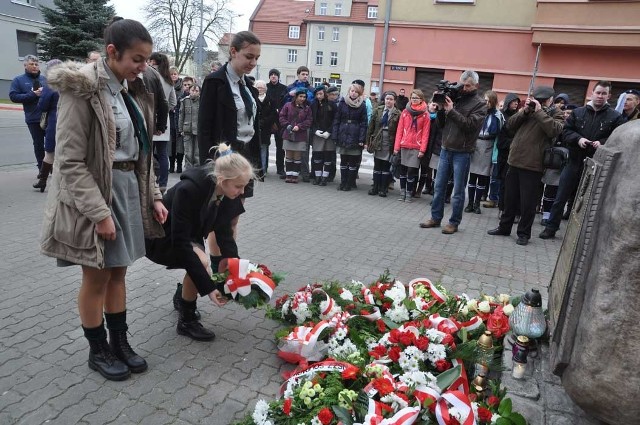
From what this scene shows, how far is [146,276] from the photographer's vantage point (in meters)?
4.39

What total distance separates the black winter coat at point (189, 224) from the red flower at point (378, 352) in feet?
3.47

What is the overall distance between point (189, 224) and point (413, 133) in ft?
20.2

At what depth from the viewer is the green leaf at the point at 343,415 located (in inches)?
90.6

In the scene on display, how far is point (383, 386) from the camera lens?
95.3 inches

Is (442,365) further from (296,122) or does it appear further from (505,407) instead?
(296,122)

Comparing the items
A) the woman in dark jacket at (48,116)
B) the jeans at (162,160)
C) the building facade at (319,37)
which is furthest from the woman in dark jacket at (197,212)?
the building facade at (319,37)

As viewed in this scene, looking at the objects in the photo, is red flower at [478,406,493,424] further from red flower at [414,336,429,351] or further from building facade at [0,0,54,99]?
building facade at [0,0,54,99]

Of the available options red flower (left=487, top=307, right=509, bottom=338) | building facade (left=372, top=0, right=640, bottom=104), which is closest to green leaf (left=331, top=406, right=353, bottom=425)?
red flower (left=487, top=307, right=509, bottom=338)

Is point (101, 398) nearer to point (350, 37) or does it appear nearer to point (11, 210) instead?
point (11, 210)

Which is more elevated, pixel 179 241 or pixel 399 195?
pixel 179 241

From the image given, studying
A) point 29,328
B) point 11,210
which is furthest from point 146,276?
point 11,210

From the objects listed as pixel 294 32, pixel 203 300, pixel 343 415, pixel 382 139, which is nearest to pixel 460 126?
pixel 382 139

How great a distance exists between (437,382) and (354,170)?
279 inches

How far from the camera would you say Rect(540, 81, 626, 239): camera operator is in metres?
5.93
